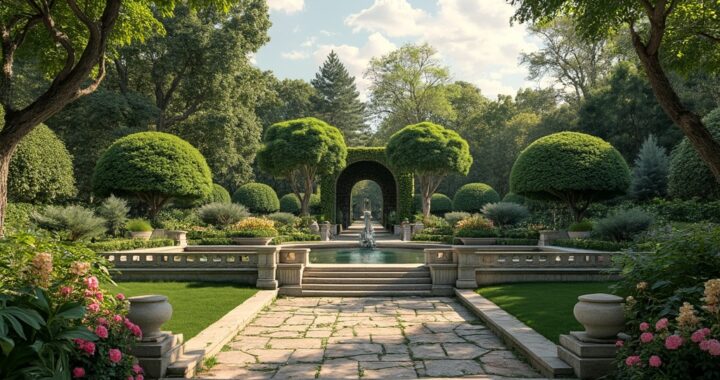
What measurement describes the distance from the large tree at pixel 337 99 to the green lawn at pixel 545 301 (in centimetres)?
5253

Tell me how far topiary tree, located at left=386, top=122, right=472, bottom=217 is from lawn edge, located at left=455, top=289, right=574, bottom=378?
20.2 meters

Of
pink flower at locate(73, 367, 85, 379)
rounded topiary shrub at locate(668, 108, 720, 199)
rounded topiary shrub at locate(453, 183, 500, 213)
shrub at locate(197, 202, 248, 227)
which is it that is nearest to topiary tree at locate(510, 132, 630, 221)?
rounded topiary shrub at locate(668, 108, 720, 199)

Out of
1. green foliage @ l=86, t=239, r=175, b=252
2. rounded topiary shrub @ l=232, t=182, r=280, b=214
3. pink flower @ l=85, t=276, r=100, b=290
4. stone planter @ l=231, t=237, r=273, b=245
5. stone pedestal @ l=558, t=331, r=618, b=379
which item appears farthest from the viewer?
rounded topiary shrub @ l=232, t=182, r=280, b=214

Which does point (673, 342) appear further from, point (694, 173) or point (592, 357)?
point (694, 173)

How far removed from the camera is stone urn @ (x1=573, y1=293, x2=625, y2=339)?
5.26 meters

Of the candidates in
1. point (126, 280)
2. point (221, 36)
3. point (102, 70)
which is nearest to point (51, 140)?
point (126, 280)

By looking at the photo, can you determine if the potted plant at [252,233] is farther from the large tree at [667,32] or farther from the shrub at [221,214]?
the large tree at [667,32]

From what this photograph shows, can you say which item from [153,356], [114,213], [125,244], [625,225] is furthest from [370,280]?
[114,213]

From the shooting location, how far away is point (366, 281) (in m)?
12.5

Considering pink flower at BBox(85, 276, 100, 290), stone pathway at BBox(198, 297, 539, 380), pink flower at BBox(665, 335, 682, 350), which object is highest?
pink flower at BBox(85, 276, 100, 290)

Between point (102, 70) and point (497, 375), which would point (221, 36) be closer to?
point (102, 70)

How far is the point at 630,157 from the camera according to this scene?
105 feet

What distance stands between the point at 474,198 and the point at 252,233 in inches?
768

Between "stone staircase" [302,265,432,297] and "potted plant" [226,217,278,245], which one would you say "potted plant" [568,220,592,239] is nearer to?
"stone staircase" [302,265,432,297]
